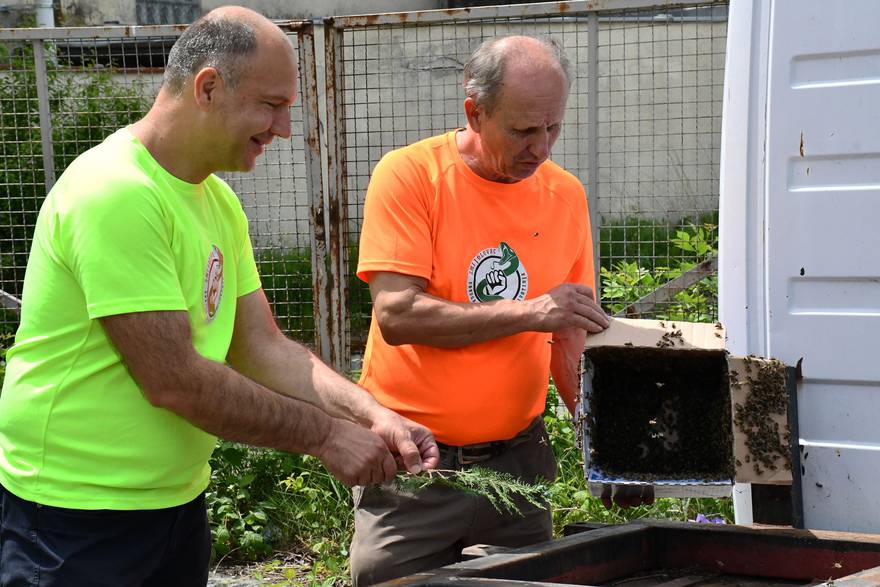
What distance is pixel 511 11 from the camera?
17.6ft

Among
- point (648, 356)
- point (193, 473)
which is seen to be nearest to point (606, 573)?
point (648, 356)

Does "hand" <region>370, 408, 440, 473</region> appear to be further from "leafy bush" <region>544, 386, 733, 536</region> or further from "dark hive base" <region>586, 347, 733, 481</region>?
"leafy bush" <region>544, 386, 733, 536</region>

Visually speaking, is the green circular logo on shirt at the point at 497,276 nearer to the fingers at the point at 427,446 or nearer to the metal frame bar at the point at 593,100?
the fingers at the point at 427,446

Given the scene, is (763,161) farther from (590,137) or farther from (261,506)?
(261,506)

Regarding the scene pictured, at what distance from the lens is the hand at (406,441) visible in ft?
9.61

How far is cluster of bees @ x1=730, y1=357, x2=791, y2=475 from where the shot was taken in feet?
8.93

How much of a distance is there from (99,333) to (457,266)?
112cm

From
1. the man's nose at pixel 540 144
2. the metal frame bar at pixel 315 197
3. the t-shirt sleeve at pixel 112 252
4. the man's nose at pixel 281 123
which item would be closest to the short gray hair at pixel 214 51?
the man's nose at pixel 281 123

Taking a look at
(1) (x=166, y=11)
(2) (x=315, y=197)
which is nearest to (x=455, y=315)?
(2) (x=315, y=197)

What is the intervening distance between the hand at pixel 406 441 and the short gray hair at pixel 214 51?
0.97 meters

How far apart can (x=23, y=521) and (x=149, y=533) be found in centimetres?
28

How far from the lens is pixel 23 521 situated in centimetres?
252

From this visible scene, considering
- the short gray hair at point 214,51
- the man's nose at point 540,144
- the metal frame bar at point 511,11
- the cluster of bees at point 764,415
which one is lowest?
the cluster of bees at point 764,415

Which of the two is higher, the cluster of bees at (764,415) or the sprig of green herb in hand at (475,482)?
the cluster of bees at (764,415)
